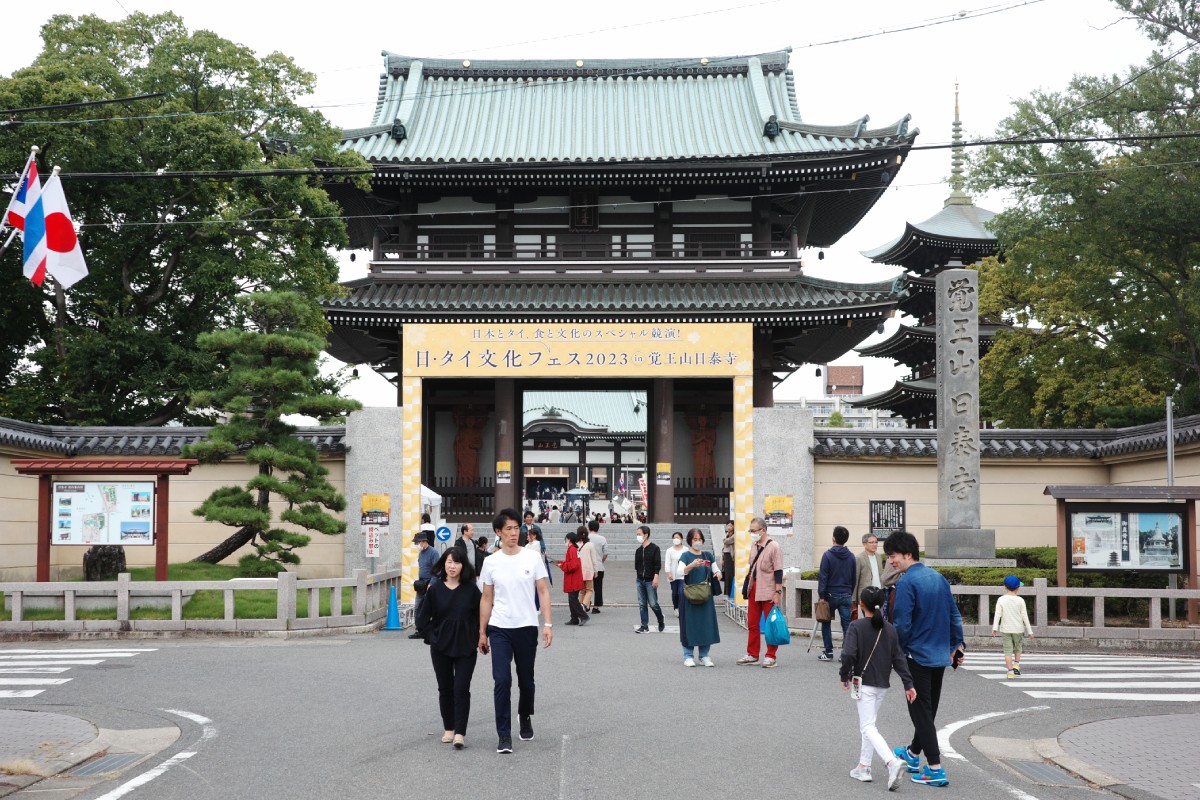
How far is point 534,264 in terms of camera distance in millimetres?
29031

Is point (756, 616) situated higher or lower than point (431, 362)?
lower

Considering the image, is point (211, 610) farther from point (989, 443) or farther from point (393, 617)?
point (989, 443)

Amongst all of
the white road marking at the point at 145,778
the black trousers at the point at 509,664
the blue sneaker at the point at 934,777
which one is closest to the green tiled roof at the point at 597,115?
the black trousers at the point at 509,664

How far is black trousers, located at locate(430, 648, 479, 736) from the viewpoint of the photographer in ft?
28.3

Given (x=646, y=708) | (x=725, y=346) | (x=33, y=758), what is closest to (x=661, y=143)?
(x=725, y=346)

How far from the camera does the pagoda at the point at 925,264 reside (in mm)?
42344

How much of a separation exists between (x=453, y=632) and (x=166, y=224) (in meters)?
20.5

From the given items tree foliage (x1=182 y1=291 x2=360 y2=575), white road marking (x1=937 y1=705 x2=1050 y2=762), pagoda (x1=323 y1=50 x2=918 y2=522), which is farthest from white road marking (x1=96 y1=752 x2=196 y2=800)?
pagoda (x1=323 y1=50 x2=918 y2=522)

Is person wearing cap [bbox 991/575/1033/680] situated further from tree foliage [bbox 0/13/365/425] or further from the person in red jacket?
tree foliage [bbox 0/13/365/425]

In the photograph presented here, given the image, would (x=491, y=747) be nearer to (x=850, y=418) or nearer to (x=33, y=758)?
(x=33, y=758)

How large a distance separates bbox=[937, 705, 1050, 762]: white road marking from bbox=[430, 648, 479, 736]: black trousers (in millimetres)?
3647

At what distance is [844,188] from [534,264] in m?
8.57

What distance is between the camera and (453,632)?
8.73m

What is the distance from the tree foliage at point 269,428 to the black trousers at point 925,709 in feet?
48.4
